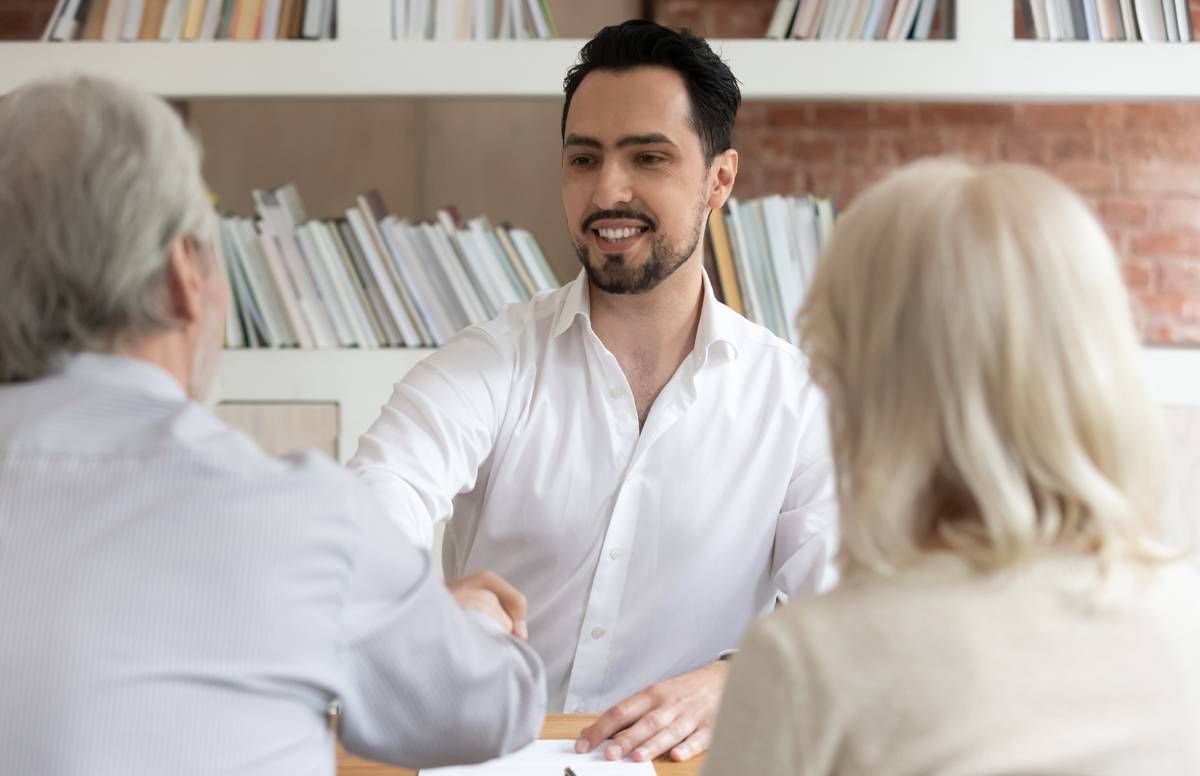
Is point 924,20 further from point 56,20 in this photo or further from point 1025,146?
point 1025,146

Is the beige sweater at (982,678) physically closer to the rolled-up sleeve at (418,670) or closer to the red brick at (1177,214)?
the rolled-up sleeve at (418,670)

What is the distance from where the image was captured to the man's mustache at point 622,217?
1949mm

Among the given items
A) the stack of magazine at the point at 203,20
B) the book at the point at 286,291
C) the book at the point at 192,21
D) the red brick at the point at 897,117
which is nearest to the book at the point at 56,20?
the stack of magazine at the point at 203,20

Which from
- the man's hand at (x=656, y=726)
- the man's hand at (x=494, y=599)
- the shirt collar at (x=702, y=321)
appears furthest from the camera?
the shirt collar at (x=702, y=321)

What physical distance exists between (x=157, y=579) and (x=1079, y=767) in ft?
1.92

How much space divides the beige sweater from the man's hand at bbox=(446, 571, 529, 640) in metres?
0.46

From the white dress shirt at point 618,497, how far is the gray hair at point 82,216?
0.87 metres

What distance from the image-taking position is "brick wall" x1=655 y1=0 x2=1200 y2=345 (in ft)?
12.9

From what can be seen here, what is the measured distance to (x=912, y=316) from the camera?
2.64ft

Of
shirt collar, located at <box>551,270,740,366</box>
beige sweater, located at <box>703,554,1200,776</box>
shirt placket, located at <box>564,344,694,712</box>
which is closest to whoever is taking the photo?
beige sweater, located at <box>703,554,1200,776</box>

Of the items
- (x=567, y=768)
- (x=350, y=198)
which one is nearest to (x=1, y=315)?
(x=567, y=768)

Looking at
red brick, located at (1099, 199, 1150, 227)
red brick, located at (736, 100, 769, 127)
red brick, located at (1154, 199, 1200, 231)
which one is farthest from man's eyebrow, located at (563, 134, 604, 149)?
red brick, located at (1154, 199, 1200, 231)

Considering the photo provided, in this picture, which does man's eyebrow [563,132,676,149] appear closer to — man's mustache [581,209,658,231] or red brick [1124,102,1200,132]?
man's mustache [581,209,658,231]

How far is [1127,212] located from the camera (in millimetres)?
3984
